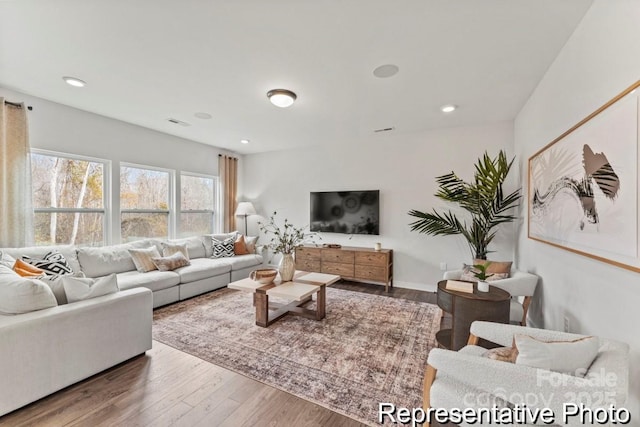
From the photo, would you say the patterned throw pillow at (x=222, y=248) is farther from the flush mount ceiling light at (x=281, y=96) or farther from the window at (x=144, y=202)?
the flush mount ceiling light at (x=281, y=96)

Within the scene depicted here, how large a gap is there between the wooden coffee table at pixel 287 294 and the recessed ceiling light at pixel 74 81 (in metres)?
2.67

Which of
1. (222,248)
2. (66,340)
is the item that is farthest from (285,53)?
(222,248)

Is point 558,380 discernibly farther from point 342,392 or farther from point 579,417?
point 342,392

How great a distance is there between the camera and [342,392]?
187 cm

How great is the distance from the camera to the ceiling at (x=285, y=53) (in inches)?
67.8

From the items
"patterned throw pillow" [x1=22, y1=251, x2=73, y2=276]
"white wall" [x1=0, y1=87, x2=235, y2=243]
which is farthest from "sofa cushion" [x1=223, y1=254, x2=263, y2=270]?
"patterned throw pillow" [x1=22, y1=251, x2=73, y2=276]

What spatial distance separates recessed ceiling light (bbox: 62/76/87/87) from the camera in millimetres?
2658

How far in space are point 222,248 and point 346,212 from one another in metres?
2.38

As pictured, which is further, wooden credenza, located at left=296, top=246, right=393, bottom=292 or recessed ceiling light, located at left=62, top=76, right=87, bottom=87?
wooden credenza, located at left=296, top=246, right=393, bottom=292

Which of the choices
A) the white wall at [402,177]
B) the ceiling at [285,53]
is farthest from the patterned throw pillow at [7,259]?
the white wall at [402,177]

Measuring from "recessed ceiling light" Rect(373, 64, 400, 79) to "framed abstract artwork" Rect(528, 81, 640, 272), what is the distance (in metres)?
1.45

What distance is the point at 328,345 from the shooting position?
2510mm

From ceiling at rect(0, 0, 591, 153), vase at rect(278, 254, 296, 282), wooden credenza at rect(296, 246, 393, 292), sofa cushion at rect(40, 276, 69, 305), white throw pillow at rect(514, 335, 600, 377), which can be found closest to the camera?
white throw pillow at rect(514, 335, 600, 377)

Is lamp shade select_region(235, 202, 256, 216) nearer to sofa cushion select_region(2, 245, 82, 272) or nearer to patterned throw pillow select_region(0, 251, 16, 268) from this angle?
sofa cushion select_region(2, 245, 82, 272)
